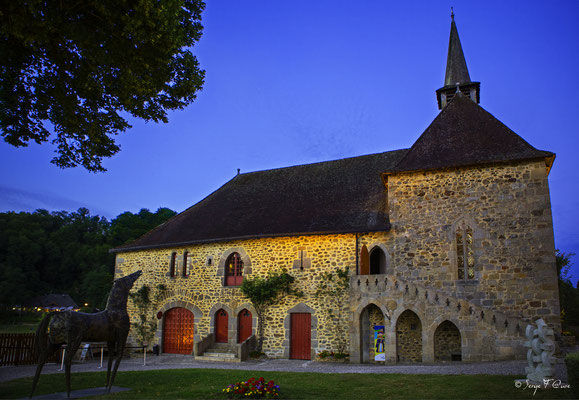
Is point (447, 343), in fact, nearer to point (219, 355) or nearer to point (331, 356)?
point (331, 356)

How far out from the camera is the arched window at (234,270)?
1783cm

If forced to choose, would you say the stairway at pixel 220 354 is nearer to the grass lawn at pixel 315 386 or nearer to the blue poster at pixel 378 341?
the grass lawn at pixel 315 386

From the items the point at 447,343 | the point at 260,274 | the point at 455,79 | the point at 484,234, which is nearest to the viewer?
the point at 447,343

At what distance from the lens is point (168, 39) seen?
7727 mm

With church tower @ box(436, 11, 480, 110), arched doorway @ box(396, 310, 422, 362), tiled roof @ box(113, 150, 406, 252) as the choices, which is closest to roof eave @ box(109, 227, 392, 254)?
tiled roof @ box(113, 150, 406, 252)

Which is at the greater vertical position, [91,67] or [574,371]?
[91,67]

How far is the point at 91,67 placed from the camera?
797 cm

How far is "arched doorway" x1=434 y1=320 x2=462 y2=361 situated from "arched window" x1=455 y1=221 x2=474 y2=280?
5.62 feet

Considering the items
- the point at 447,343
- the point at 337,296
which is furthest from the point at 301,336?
the point at 447,343

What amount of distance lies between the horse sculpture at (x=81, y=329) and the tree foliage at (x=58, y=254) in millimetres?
33549

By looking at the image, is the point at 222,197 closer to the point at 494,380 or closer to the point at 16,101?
the point at 16,101

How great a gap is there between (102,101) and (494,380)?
34.5ft

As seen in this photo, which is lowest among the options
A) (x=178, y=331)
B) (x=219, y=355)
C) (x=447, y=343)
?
(x=219, y=355)

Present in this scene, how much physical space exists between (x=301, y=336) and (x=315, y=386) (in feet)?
22.8
